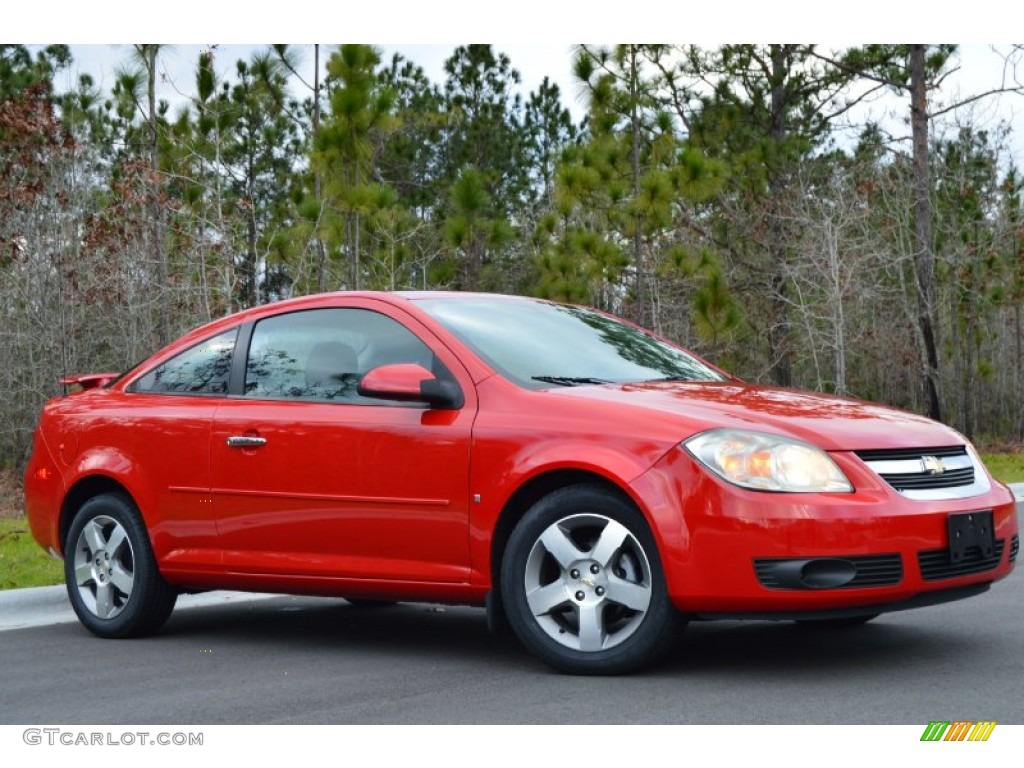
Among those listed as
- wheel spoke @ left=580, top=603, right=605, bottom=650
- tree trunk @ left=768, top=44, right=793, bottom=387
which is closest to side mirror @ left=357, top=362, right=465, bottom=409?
wheel spoke @ left=580, top=603, right=605, bottom=650

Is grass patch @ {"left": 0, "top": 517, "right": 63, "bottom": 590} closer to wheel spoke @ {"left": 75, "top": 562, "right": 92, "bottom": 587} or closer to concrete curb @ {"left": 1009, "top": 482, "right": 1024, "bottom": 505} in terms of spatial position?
wheel spoke @ {"left": 75, "top": 562, "right": 92, "bottom": 587}

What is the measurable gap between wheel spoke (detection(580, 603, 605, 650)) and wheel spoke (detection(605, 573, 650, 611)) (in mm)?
73

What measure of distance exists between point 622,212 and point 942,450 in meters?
18.6

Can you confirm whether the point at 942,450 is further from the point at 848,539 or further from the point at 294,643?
the point at 294,643

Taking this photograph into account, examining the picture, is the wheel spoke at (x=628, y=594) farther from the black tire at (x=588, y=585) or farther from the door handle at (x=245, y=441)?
the door handle at (x=245, y=441)

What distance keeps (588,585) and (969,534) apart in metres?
1.47

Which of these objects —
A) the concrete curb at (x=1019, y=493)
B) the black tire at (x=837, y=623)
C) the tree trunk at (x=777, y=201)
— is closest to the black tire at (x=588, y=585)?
the black tire at (x=837, y=623)

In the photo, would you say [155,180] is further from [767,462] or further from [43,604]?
[767,462]

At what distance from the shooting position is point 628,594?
5.86 meters

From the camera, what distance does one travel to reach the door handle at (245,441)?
23.0 ft

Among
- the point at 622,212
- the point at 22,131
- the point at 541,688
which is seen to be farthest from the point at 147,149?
the point at 541,688

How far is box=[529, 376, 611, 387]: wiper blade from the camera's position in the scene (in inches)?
255

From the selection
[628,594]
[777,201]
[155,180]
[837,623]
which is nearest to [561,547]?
[628,594]

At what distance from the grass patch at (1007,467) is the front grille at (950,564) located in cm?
1362
